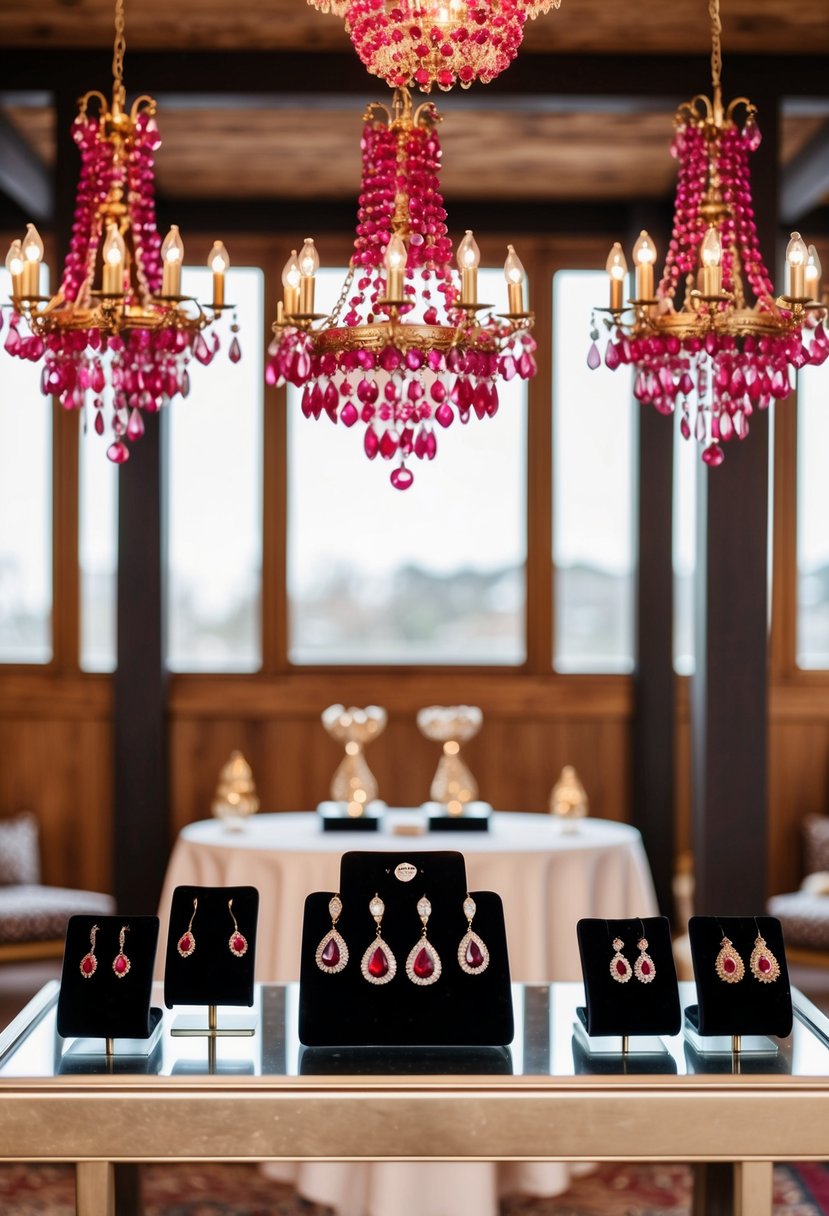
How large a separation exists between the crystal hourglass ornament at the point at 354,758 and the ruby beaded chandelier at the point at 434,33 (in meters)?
2.57

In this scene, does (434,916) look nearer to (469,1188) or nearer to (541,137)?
(469,1188)

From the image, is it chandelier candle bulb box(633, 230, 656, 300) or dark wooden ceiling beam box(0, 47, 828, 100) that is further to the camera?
dark wooden ceiling beam box(0, 47, 828, 100)

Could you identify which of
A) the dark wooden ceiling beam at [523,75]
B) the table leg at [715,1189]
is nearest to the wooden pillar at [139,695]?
the dark wooden ceiling beam at [523,75]

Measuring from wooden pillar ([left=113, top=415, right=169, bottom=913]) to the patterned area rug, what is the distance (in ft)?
4.64

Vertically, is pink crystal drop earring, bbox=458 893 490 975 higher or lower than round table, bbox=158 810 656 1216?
higher

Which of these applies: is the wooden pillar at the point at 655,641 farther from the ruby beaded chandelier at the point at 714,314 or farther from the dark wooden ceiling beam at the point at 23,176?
the ruby beaded chandelier at the point at 714,314

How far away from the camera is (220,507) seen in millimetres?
5762

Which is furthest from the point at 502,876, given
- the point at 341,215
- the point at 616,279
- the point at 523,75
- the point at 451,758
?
the point at 341,215

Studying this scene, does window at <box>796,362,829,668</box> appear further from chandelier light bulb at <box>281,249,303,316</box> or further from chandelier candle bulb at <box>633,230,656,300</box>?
chandelier light bulb at <box>281,249,303,316</box>

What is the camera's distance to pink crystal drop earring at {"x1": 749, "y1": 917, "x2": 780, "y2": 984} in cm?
212

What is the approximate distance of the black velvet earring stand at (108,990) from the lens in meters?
2.09

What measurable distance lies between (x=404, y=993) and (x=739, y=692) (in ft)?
7.65

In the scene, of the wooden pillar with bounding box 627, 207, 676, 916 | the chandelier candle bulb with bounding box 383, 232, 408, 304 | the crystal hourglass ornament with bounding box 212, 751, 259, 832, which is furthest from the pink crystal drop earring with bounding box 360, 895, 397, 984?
the wooden pillar with bounding box 627, 207, 676, 916

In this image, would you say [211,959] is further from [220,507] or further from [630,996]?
[220,507]
